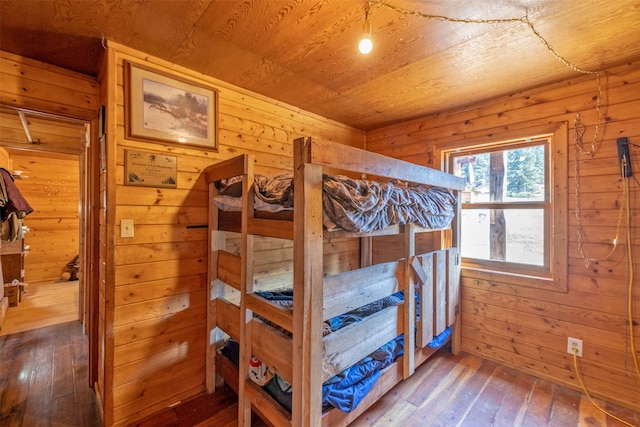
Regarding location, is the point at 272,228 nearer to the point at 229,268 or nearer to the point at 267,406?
the point at 229,268

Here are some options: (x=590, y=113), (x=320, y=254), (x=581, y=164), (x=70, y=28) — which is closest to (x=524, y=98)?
(x=590, y=113)

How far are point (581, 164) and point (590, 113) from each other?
371mm

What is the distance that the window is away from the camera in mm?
2037

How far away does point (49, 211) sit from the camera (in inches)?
189

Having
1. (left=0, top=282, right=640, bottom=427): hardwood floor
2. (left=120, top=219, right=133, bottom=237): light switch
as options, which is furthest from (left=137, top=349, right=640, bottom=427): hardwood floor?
(left=120, top=219, right=133, bottom=237): light switch

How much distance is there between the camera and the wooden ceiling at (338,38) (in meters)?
1.29

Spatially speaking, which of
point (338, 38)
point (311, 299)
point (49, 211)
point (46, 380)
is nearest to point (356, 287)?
point (311, 299)

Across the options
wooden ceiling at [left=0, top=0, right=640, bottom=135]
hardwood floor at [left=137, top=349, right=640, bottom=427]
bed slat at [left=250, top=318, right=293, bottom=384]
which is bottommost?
hardwood floor at [left=137, top=349, right=640, bottom=427]

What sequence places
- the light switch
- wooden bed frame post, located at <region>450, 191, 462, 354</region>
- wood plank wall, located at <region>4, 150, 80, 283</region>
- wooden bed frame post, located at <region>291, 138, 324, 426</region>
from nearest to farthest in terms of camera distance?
wooden bed frame post, located at <region>291, 138, 324, 426</region> → the light switch → wooden bed frame post, located at <region>450, 191, 462, 354</region> → wood plank wall, located at <region>4, 150, 80, 283</region>

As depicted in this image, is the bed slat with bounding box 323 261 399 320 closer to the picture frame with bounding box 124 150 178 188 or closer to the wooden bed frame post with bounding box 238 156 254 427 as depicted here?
the wooden bed frame post with bounding box 238 156 254 427

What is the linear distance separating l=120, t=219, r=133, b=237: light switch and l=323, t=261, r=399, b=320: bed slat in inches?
Answer: 51.4

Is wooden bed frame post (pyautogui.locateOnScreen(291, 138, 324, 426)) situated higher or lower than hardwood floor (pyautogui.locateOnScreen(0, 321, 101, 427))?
higher

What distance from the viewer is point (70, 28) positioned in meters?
1.43

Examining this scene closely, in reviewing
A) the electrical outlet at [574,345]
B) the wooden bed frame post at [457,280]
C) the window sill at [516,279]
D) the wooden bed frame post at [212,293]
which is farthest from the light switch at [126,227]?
the electrical outlet at [574,345]
